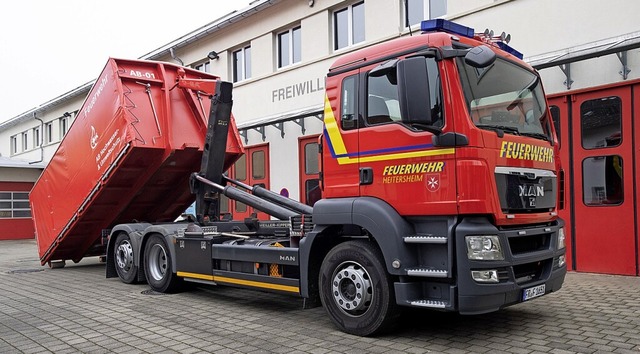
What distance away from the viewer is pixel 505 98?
17.4ft

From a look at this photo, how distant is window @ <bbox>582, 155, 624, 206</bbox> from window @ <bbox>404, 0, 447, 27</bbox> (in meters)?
4.27

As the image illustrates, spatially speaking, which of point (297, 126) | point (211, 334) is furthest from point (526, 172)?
point (297, 126)

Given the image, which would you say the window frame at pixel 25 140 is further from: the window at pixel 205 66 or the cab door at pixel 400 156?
the cab door at pixel 400 156

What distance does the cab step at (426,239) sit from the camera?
481cm

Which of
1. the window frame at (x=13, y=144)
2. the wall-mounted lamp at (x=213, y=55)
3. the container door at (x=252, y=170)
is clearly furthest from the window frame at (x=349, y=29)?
the window frame at (x=13, y=144)

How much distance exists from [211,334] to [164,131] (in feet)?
13.7

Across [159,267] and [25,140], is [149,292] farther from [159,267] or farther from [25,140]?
[25,140]

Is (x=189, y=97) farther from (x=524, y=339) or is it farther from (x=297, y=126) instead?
(x=524, y=339)

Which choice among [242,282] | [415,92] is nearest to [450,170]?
[415,92]

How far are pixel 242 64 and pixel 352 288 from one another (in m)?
12.4

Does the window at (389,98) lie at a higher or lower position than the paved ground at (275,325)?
higher

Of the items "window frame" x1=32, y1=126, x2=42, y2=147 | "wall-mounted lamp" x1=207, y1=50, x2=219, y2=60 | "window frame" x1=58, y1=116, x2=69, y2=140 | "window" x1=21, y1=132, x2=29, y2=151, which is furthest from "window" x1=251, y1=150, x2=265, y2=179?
"window" x1=21, y1=132, x2=29, y2=151

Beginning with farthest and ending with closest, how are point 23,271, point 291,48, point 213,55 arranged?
point 213,55 < point 291,48 < point 23,271

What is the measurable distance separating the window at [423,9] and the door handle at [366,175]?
21.8 feet
